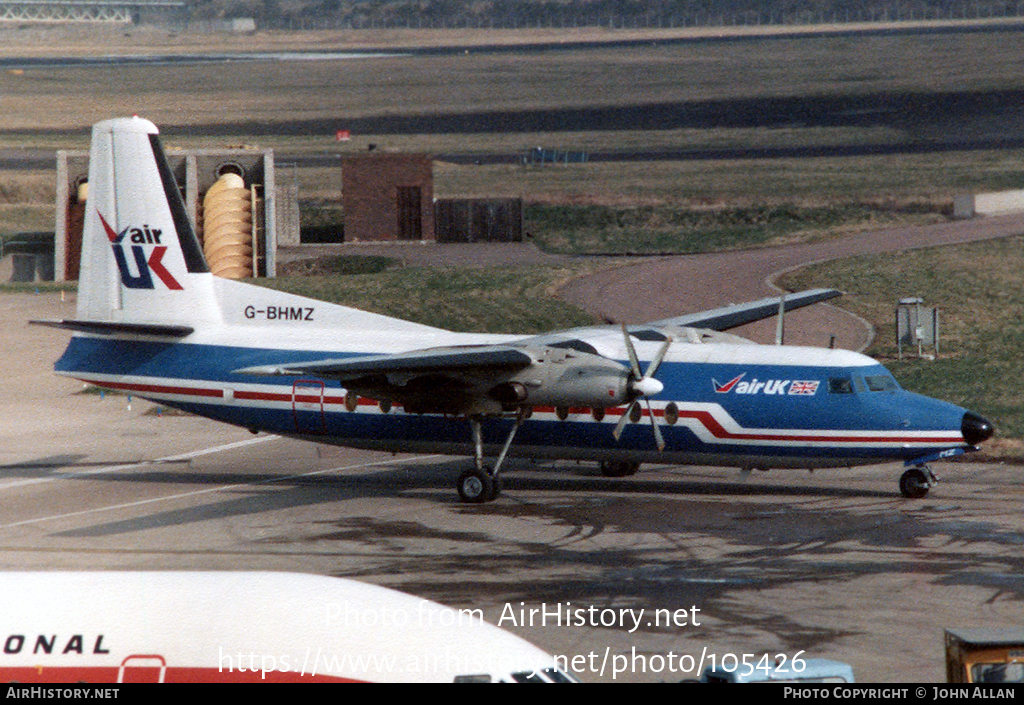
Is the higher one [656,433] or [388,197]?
[388,197]

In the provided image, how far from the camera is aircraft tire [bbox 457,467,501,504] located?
89.5 ft

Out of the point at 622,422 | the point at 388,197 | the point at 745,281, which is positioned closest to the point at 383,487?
the point at 622,422

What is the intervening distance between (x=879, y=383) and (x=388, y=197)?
44.7 meters

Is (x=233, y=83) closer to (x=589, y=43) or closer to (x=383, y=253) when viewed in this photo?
(x=383, y=253)

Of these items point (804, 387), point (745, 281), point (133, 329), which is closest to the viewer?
point (804, 387)

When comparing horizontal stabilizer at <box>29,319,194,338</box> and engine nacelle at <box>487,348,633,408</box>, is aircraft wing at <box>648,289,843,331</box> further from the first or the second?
horizontal stabilizer at <box>29,319,194,338</box>

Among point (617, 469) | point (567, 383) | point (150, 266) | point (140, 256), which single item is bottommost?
point (617, 469)

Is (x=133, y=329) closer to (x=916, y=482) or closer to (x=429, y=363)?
(x=429, y=363)

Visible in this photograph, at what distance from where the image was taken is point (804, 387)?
86.9ft

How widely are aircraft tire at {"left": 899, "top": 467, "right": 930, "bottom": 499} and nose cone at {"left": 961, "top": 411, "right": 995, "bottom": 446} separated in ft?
4.84

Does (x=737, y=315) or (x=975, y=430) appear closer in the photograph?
(x=975, y=430)

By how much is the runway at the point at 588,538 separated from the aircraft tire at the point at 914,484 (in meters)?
0.28

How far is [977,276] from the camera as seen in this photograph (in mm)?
55875

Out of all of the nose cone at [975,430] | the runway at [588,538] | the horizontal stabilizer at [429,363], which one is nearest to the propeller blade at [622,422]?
the runway at [588,538]
